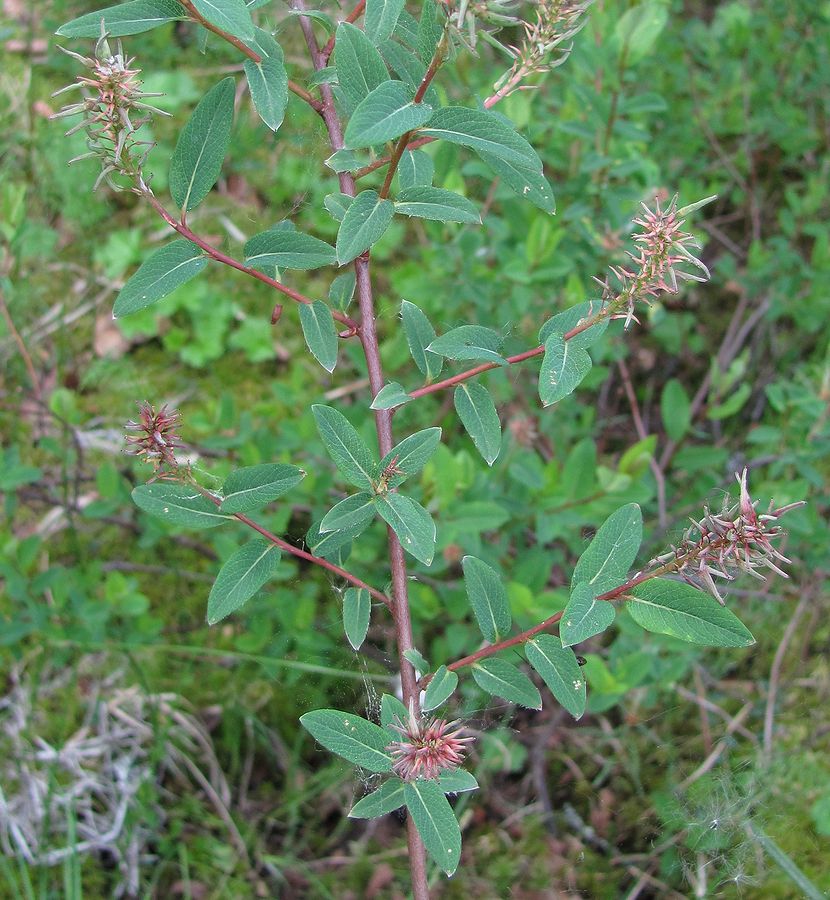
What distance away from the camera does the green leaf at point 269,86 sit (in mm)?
975

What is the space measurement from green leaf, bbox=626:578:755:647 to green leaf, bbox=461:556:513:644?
219 mm

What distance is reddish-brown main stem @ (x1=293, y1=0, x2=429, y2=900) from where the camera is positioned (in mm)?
1100

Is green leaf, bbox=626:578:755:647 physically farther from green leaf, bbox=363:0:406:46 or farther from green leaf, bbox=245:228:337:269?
green leaf, bbox=363:0:406:46

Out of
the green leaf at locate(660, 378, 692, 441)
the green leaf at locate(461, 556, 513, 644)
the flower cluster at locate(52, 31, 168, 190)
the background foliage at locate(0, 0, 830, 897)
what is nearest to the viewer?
the flower cluster at locate(52, 31, 168, 190)

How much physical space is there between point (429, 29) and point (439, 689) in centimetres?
76

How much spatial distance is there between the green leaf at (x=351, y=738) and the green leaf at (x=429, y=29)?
0.78 meters

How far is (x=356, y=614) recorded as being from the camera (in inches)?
45.2

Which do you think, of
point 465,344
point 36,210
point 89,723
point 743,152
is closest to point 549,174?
point 743,152

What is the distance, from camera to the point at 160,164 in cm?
299

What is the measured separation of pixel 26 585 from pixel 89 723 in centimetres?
40

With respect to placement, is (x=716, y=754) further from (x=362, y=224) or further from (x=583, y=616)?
(x=362, y=224)

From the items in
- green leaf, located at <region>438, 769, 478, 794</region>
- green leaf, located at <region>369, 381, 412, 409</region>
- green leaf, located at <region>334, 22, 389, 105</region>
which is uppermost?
green leaf, located at <region>334, 22, 389, 105</region>

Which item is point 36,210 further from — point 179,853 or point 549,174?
point 179,853

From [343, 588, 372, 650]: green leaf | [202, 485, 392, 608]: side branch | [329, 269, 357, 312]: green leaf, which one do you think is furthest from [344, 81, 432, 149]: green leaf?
[343, 588, 372, 650]: green leaf
